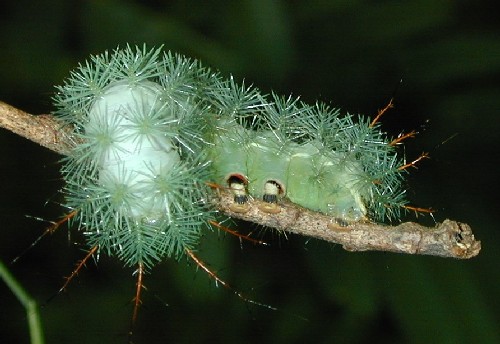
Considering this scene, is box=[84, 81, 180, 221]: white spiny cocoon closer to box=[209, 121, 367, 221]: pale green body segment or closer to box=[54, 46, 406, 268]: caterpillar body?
box=[54, 46, 406, 268]: caterpillar body

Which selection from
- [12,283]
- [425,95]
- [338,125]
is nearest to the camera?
[12,283]

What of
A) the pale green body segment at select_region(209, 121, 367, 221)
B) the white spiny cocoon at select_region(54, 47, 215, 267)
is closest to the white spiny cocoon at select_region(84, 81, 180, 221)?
the white spiny cocoon at select_region(54, 47, 215, 267)

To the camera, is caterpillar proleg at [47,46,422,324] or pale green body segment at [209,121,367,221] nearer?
caterpillar proleg at [47,46,422,324]

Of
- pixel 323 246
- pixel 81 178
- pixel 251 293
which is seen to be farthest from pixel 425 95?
pixel 81 178

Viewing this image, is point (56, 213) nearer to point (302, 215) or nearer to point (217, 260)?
point (217, 260)

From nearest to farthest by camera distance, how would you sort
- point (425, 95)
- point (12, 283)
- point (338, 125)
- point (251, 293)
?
1. point (12, 283)
2. point (338, 125)
3. point (251, 293)
4. point (425, 95)

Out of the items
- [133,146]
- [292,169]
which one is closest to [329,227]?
[292,169]

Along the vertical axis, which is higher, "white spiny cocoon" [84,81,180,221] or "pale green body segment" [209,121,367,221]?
"pale green body segment" [209,121,367,221]
